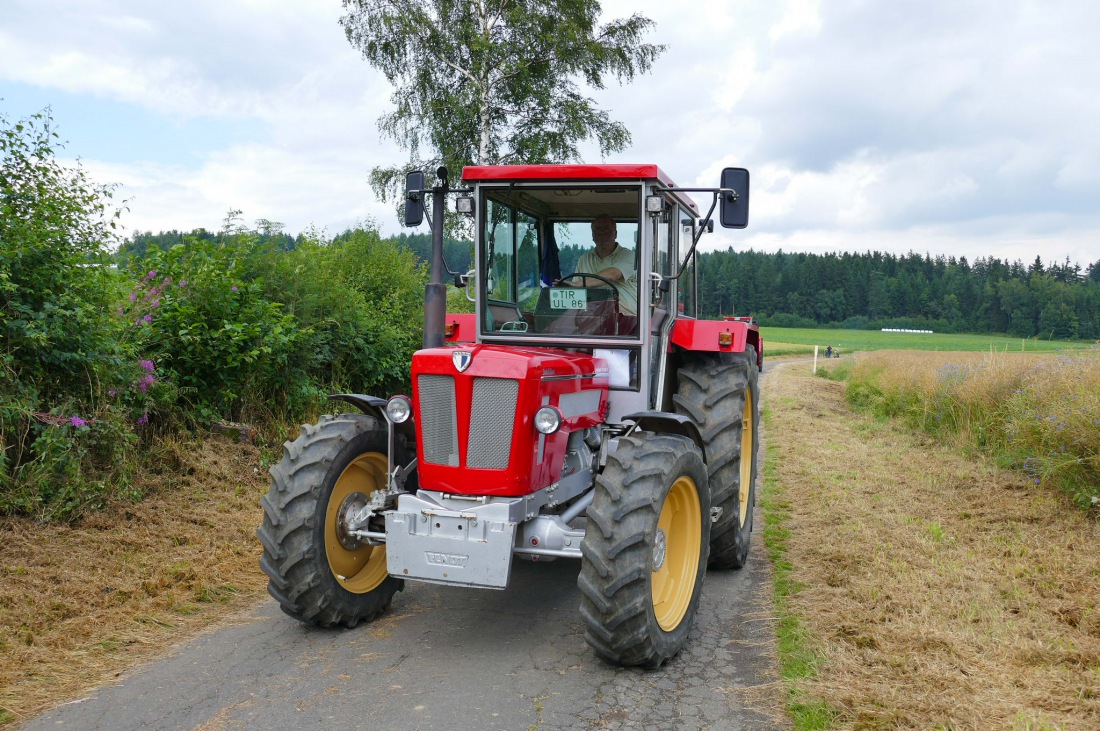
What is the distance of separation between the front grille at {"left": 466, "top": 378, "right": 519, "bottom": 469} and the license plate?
1.07 meters

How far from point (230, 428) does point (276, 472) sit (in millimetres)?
3212

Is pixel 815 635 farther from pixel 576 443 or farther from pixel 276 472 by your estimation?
pixel 276 472

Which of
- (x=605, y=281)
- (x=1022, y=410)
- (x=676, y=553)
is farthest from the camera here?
(x=1022, y=410)

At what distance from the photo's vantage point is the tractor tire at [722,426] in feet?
16.1

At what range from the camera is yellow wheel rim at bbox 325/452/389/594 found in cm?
402

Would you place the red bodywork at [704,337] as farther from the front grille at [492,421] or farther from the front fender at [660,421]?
the front grille at [492,421]

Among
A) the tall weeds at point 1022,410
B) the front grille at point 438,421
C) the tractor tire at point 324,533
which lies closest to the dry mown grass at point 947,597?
the tall weeds at point 1022,410

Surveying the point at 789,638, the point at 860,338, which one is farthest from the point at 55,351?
the point at 860,338

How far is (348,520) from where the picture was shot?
13.4ft

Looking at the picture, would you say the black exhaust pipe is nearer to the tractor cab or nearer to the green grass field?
the tractor cab

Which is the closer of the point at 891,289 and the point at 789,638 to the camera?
the point at 789,638

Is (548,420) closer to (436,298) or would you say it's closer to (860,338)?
(436,298)

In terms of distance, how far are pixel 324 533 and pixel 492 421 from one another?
0.98 metres

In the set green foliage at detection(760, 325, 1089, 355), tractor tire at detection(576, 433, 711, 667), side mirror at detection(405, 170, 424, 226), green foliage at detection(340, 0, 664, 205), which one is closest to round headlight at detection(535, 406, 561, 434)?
tractor tire at detection(576, 433, 711, 667)
